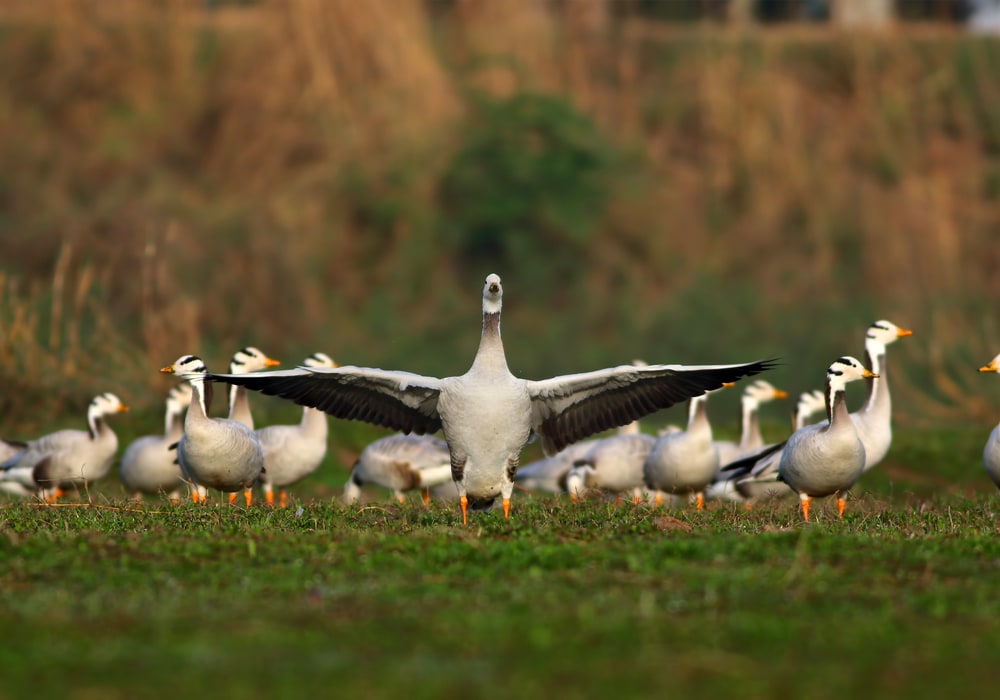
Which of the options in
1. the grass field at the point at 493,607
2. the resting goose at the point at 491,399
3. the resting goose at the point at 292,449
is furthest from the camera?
the resting goose at the point at 292,449

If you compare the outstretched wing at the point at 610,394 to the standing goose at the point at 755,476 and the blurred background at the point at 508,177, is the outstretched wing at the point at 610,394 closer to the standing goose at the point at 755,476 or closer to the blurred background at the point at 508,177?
the standing goose at the point at 755,476

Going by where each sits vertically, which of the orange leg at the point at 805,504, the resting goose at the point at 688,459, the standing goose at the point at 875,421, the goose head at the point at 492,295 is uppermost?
the goose head at the point at 492,295

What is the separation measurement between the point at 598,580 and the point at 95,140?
22.9 meters

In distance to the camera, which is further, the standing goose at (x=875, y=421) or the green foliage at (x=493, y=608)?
the standing goose at (x=875, y=421)

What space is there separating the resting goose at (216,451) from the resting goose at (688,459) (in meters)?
3.67

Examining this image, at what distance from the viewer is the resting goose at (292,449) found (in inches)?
513

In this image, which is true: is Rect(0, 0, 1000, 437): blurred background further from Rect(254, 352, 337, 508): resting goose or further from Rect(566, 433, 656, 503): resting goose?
Rect(254, 352, 337, 508): resting goose

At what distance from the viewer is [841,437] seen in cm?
1058

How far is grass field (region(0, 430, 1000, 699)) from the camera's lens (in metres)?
5.04

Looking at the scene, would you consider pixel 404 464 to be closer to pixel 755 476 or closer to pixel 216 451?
pixel 216 451

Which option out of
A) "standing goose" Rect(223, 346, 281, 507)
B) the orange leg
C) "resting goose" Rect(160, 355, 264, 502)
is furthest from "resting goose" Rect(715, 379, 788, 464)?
"resting goose" Rect(160, 355, 264, 502)

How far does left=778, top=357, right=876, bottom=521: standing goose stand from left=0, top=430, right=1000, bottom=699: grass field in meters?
1.47

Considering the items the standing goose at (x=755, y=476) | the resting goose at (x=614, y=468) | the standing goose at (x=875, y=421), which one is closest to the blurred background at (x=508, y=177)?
the standing goose at (x=755, y=476)

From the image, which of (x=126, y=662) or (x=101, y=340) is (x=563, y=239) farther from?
(x=126, y=662)
